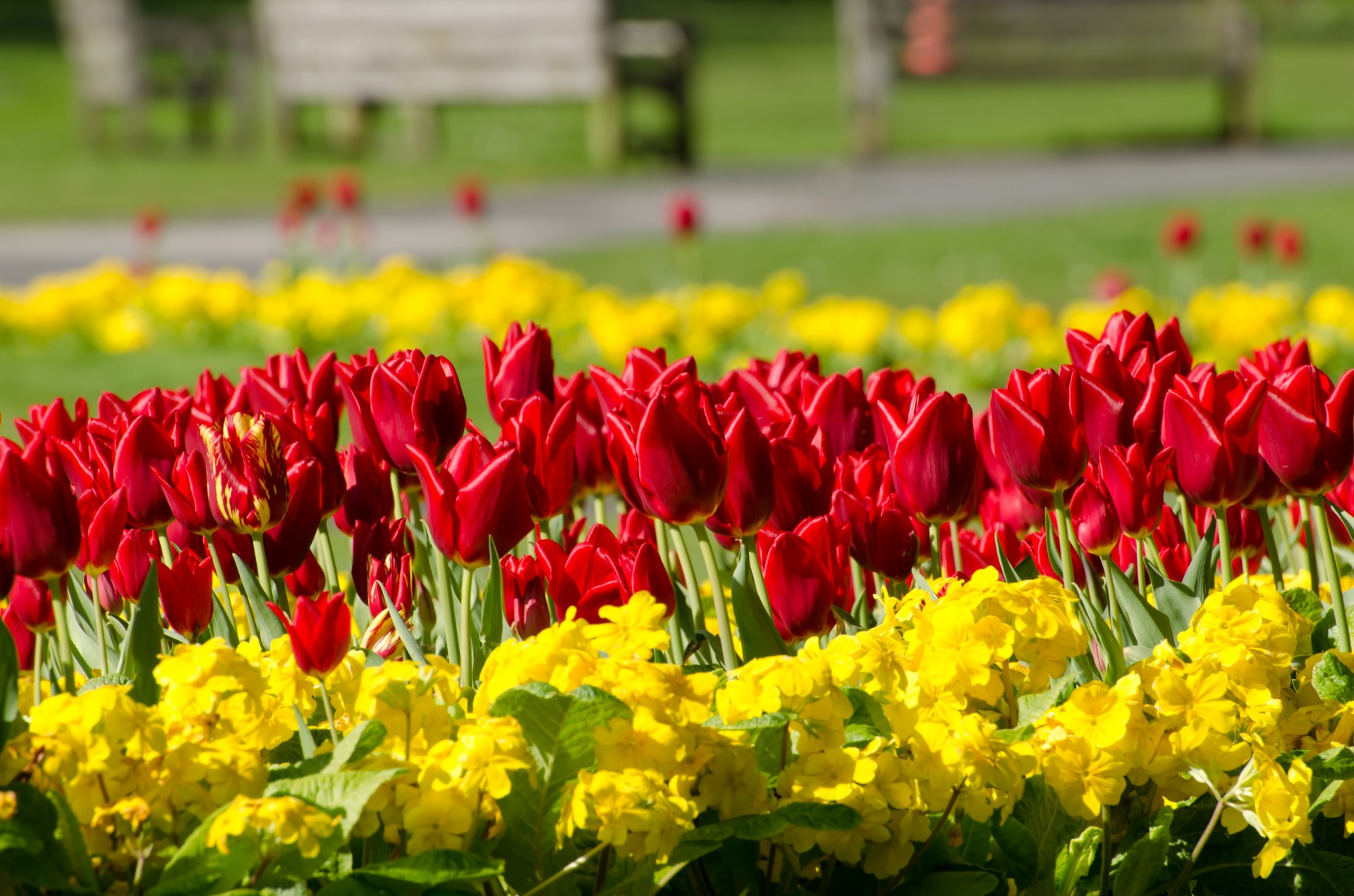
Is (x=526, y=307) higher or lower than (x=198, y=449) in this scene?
lower

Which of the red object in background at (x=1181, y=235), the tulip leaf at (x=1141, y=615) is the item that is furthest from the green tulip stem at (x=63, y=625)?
the red object in background at (x=1181, y=235)

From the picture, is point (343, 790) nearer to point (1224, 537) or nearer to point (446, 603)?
point (446, 603)

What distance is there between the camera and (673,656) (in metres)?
1.78

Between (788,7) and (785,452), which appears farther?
(788,7)

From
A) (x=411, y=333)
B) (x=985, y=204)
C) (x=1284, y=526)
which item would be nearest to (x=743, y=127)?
(x=985, y=204)

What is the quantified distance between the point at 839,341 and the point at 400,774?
439 cm

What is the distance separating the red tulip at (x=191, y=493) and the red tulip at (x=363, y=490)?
0.23 metres

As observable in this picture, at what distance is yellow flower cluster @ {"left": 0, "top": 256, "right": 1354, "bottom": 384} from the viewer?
17.5ft

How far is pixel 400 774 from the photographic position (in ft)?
4.44

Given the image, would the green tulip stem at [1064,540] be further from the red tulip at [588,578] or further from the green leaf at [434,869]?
the green leaf at [434,869]

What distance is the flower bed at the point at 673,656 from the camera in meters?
1.35

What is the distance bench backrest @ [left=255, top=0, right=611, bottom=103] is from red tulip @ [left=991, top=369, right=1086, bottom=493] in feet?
48.0

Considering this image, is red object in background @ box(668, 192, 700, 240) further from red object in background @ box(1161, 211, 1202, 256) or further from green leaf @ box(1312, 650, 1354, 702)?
green leaf @ box(1312, 650, 1354, 702)

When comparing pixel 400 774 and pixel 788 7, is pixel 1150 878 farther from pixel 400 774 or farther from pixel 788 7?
pixel 788 7
